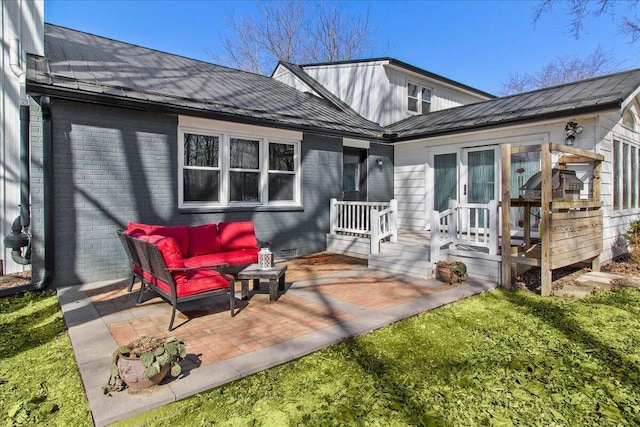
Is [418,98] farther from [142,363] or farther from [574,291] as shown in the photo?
[142,363]

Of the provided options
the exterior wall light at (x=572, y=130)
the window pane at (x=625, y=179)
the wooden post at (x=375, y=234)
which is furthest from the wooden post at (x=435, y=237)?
the window pane at (x=625, y=179)

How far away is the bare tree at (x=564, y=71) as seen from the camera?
23.3m

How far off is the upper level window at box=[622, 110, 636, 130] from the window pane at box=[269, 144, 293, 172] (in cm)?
719

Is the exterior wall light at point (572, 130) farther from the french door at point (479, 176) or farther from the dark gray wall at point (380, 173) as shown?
the dark gray wall at point (380, 173)

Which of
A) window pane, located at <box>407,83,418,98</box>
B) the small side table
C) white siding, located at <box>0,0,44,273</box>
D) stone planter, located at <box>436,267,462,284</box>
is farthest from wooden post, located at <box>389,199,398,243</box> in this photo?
white siding, located at <box>0,0,44,273</box>

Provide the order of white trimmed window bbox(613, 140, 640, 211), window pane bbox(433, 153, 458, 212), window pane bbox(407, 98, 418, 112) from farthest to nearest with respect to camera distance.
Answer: window pane bbox(407, 98, 418, 112) → window pane bbox(433, 153, 458, 212) → white trimmed window bbox(613, 140, 640, 211)

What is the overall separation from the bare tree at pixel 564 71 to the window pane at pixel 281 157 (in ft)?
78.3

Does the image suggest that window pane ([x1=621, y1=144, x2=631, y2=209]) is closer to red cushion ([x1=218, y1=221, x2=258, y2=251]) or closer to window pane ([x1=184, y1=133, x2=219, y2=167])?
red cushion ([x1=218, y1=221, x2=258, y2=251])

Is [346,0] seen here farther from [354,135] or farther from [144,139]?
[144,139]

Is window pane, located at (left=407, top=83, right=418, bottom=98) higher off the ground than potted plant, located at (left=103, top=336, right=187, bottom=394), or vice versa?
window pane, located at (left=407, top=83, right=418, bottom=98)

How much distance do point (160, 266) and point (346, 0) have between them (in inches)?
932

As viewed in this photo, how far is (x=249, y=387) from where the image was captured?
2.81 m

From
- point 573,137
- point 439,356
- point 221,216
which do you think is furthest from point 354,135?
point 439,356

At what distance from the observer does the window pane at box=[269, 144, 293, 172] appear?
839cm
